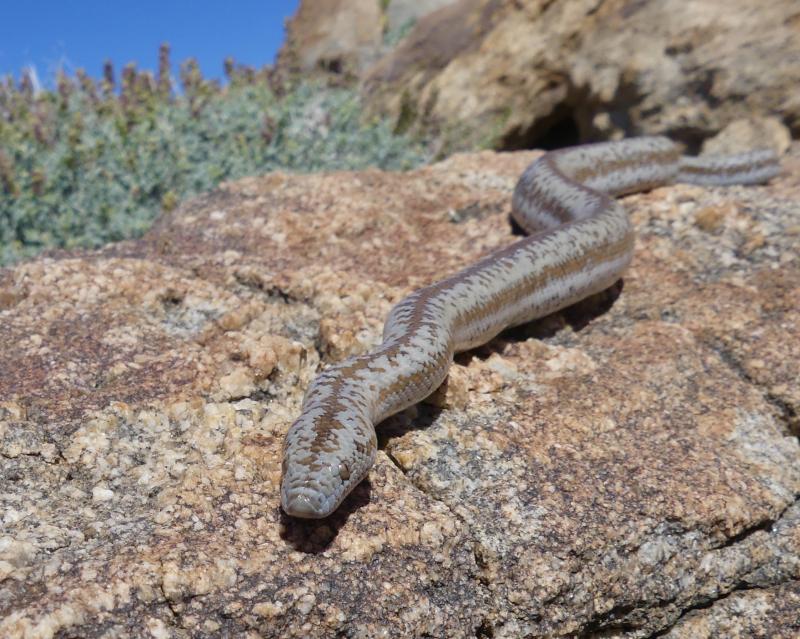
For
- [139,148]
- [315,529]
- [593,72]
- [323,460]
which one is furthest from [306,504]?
[593,72]

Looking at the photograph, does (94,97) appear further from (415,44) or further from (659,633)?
(659,633)

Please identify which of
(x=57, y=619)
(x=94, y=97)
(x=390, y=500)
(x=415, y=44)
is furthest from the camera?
(x=415, y=44)

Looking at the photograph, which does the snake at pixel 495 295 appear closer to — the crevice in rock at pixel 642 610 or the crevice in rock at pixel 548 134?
the crevice in rock at pixel 642 610

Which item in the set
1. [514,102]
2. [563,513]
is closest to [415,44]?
[514,102]

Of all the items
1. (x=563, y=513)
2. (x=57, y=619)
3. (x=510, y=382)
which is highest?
(x=57, y=619)

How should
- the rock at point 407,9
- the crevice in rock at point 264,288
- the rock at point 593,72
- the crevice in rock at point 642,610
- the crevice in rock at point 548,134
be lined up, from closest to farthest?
the crevice in rock at point 642,610
the crevice in rock at point 264,288
the rock at point 593,72
the crevice in rock at point 548,134
the rock at point 407,9

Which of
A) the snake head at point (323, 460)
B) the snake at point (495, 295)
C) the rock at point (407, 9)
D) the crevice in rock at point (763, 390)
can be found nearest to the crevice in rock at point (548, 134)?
the snake at point (495, 295)

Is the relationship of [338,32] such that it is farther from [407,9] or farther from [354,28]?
[407,9]
